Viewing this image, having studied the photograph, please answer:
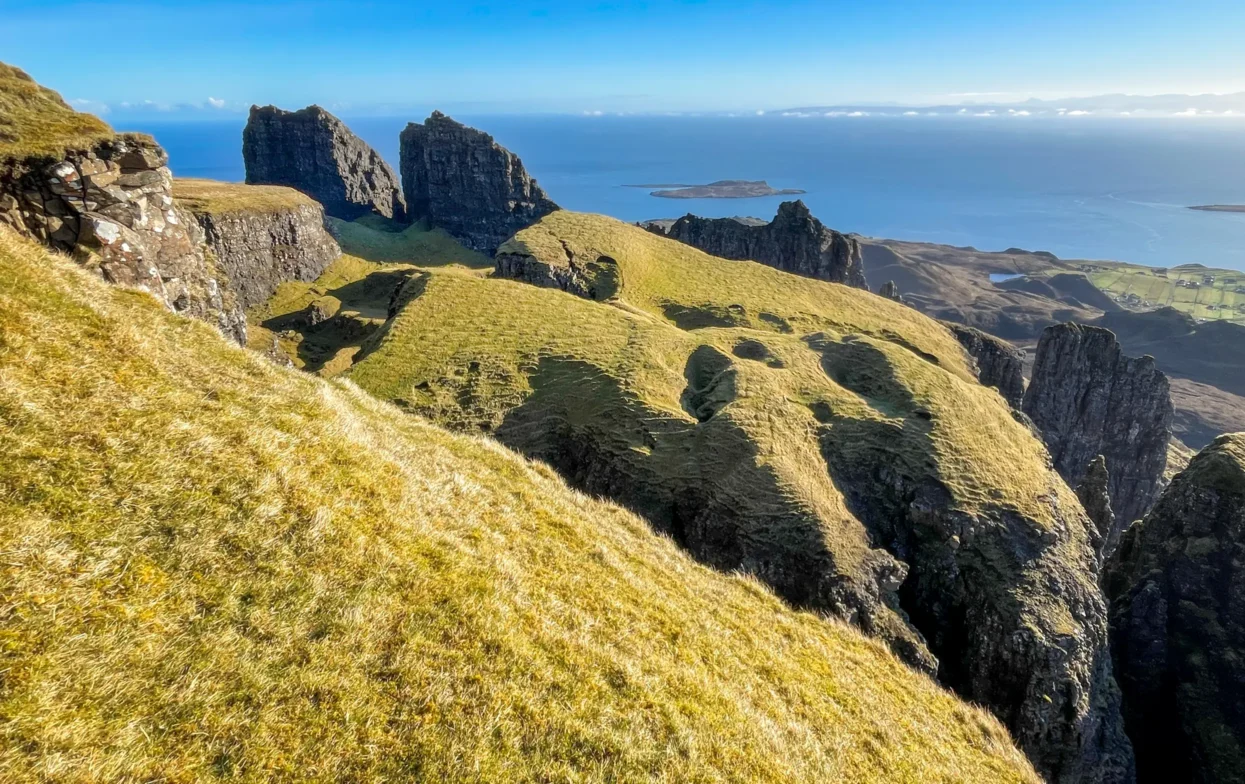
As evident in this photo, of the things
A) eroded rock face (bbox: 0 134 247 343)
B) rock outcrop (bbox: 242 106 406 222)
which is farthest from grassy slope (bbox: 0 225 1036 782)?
rock outcrop (bbox: 242 106 406 222)

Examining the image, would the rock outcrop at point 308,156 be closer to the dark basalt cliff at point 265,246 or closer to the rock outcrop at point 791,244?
the dark basalt cliff at point 265,246

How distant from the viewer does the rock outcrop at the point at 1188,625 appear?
36.3 m

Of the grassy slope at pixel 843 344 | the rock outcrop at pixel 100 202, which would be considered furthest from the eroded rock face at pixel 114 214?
the grassy slope at pixel 843 344

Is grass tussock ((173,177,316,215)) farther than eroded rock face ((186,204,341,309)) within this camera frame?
Yes

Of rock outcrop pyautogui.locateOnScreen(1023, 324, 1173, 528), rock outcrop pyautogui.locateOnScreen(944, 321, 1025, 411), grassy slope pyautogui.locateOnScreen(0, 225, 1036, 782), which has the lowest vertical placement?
rock outcrop pyautogui.locateOnScreen(1023, 324, 1173, 528)

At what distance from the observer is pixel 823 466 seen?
3856 centimetres

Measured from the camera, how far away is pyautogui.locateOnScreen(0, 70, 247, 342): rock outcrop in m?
20.1

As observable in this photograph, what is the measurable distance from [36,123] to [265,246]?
9699 cm

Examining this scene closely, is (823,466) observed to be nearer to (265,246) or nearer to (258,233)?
(258,233)

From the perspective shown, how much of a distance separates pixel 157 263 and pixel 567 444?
23641 mm

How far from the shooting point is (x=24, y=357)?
12.4 metres

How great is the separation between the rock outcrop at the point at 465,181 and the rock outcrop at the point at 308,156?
2287cm

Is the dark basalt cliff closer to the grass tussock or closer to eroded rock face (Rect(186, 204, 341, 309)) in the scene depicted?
eroded rock face (Rect(186, 204, 341, 309))

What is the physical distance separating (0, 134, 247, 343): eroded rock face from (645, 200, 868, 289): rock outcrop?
124847 mm
